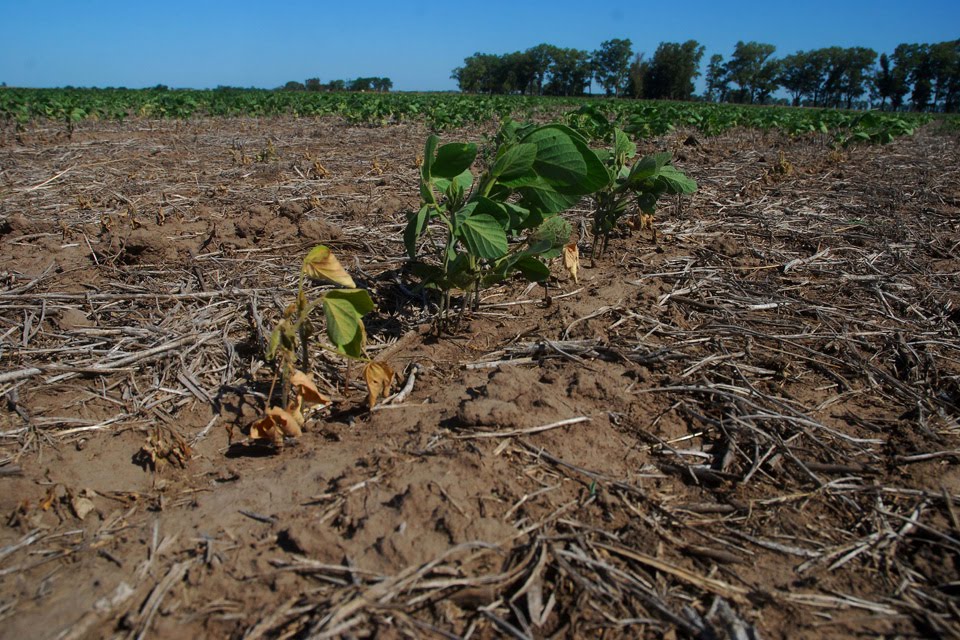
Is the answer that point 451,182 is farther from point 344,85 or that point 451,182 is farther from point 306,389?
point 344,85

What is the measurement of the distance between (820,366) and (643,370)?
74cm

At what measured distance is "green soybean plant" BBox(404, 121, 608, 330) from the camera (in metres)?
2.24

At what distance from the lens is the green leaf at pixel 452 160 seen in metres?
2.28

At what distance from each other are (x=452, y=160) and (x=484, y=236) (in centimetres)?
37

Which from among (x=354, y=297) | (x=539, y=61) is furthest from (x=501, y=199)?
(x=539, y=61)

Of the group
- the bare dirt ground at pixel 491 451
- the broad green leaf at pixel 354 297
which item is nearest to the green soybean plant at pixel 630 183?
the bare dirt ground at pixel 491 451

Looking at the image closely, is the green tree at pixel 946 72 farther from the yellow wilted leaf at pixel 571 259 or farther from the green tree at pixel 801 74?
the yellow wilted leaf at pixel 571 259

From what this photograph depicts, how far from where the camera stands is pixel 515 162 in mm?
2287

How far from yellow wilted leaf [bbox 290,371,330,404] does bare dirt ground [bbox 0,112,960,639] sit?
0.12 m

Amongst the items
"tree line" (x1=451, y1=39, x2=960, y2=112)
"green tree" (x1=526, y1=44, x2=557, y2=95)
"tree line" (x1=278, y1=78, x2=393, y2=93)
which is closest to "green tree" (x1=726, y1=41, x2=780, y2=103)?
"tree line" (x1=451, y1=39, x2=960, y2=112)

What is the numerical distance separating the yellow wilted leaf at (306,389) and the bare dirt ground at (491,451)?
0.38 ft

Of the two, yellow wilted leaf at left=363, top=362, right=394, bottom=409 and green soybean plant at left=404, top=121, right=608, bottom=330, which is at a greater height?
green soybean plant at left=404, top=121, right=608, bottom=330

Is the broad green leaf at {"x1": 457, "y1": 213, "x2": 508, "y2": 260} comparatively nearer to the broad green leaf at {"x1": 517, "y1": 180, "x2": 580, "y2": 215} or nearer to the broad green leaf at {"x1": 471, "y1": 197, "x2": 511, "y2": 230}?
the broad green leaf at {"x1": 471, "y1": 197, "x2": 511, "y2": 230}

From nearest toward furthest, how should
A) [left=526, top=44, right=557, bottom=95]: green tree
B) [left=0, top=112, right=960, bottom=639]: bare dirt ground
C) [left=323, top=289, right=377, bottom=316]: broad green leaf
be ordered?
1. [left=0, top=112, right=960, bottom=639]: bare dirt ground
2. [left=323, top=289, right=377, bottom=316]: broad green leaf
3. [left=526, top=44, right=557, bottom=95]: green tree
